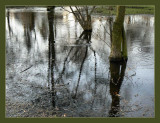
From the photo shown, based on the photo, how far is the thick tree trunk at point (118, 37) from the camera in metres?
12.8

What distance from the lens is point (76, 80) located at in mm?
11141

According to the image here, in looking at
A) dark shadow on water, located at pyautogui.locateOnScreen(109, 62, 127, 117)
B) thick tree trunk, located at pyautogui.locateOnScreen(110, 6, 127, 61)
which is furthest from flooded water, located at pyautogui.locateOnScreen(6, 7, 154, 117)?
thick tree trunk, located at pyautogui.locateOnScreen(110, 6, 127, 61)

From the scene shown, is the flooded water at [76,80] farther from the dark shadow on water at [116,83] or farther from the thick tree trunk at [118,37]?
the thick tree trunk at [118,37]

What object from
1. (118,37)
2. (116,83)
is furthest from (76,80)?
(118,37)

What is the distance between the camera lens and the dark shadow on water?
8.15 m

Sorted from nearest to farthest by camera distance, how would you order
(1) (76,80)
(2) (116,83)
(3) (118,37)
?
1. (2) (116,83)
2. (1) (76,80)
3. (3) (118,37)

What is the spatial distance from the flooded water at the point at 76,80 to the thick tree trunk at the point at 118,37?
61 cm

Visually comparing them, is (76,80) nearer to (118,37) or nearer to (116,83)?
(116,83)

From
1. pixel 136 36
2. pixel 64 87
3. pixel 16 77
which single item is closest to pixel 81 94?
pixel 64 87

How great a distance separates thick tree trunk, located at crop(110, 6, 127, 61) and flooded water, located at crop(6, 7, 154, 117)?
61 cm

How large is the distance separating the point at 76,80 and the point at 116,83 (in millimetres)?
2080

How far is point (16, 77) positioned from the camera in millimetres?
11547

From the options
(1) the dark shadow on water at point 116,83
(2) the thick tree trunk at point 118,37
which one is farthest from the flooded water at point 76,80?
(2) the thick tree trunk at point 118,37

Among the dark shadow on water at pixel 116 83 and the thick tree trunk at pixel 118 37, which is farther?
the thick tree trunk at pixel 118 37
